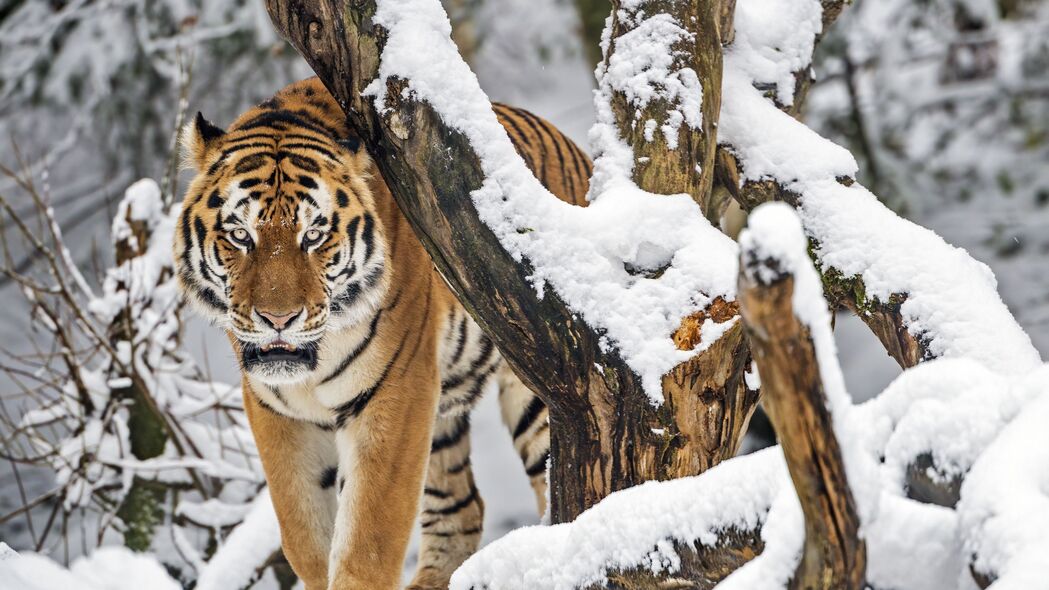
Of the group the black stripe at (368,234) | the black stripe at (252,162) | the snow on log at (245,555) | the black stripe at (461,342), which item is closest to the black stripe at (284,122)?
the black stripe at (252,162)

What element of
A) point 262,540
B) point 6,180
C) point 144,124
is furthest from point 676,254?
point 6,180

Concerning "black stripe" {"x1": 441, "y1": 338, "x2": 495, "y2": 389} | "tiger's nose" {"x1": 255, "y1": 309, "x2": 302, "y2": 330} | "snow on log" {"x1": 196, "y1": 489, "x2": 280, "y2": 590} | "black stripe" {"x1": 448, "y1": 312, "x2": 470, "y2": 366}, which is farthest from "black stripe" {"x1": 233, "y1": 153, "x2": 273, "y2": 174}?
"snow on log" {"x1": 196, "y1": 489, "x2": 280, "y2": 590}

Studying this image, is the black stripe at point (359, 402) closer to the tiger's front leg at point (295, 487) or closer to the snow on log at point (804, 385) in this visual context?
the tiger's front leg at point (295, 487)

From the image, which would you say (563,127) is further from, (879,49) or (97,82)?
(97,82)

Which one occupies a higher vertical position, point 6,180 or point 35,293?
point 6,180

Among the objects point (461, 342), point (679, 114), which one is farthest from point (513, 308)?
point (461, 342)

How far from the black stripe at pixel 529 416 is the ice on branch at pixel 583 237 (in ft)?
4.95

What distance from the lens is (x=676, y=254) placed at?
216cm

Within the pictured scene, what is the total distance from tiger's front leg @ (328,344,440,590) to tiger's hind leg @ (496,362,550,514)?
2.59 feet

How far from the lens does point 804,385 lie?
1120 millimetres

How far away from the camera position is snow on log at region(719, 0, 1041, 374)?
6.98 ft

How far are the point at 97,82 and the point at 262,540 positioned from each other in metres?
3.62

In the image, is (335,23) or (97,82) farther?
(97,82)

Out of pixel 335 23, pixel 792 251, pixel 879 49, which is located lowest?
pixel 792 251
